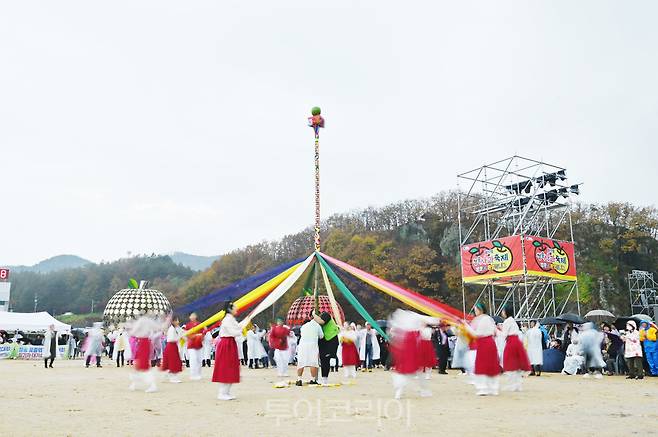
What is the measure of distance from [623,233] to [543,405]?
3500 cm

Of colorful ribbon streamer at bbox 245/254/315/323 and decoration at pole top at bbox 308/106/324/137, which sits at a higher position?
decoration at pole top at bbox 308/106/324/137

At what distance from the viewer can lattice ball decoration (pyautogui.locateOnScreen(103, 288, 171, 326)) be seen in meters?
31.6

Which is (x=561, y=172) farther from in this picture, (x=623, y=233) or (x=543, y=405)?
(x=543, y=405)

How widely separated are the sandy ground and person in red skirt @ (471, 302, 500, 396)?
1.10ft

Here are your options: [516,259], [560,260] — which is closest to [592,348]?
[516,259]

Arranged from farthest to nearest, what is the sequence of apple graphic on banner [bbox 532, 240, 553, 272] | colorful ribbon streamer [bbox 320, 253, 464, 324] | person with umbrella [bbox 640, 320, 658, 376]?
apple graphic on banner [bbox 532, 240, 553, 272] → person with umbrella [bbox 640, 320, 658, 376] → colorful ribbon streamer [bbox 320, 253, 464, 324]

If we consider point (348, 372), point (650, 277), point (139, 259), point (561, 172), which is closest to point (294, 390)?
point (348, 372)

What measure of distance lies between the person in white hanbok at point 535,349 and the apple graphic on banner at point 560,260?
10.7 m

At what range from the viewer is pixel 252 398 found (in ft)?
31.1

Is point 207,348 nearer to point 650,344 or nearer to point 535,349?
point 535,349

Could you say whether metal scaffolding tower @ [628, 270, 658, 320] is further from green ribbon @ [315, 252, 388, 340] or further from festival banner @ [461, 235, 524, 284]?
green ribbon @ [315, 252, 388, 340]

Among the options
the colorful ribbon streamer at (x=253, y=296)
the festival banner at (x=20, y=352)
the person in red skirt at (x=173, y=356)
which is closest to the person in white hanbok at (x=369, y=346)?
the colorful ribbon streamer at (x=253, y=296)

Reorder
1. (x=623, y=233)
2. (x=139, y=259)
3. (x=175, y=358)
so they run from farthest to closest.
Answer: (x=139, y=259), (x=623, y=233), (x=175, y=358)

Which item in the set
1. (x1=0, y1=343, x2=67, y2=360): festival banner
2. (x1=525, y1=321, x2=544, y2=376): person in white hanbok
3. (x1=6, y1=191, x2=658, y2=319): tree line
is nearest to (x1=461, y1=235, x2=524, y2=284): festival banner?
(x1=6, y1=191, x2=658, y2=319): tree line
